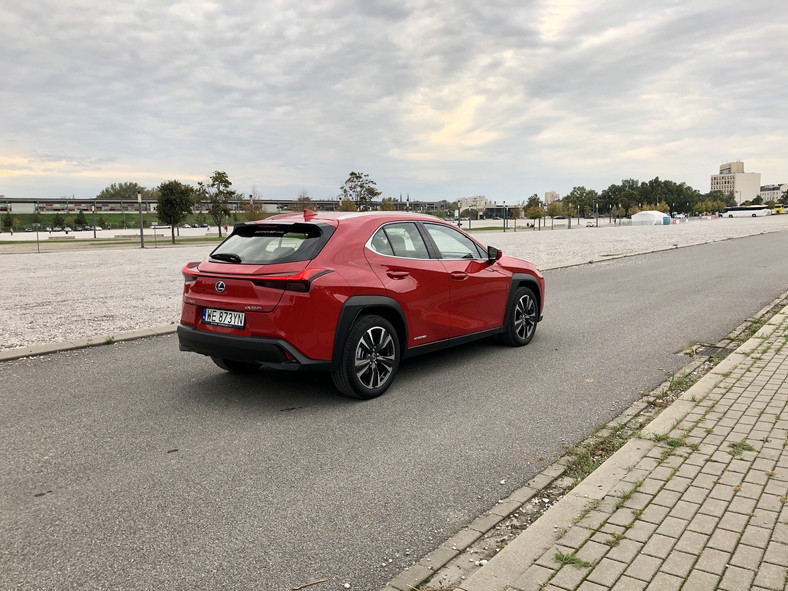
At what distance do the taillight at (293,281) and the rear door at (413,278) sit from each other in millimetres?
706

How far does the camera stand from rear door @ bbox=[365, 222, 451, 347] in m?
5.44

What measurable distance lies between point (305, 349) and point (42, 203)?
160060 mm

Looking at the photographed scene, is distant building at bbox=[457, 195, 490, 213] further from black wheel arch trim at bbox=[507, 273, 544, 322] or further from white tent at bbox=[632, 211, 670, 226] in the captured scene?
black wheel arch trim at bbox=[507, 273, 544, 322]

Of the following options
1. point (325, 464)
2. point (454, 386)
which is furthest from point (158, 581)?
point (454, 386)

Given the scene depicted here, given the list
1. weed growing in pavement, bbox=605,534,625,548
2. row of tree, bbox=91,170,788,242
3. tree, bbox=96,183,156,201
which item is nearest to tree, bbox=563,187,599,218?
row of tree, bbox=91,170,788,242

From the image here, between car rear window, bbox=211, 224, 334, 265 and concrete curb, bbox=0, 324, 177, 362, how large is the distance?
308 cm

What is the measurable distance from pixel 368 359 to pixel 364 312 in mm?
414

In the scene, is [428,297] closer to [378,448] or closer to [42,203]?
[378,448]

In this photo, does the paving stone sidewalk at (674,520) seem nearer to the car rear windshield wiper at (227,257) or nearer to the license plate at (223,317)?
the license plate at (223,317)

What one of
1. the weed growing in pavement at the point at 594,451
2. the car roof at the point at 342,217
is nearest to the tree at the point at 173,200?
the car roof at the point at 342,217

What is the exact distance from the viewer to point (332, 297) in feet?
16.0

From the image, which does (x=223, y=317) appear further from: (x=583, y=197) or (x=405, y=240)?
(x=583, y=197)

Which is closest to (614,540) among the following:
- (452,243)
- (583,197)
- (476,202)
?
(452,243)

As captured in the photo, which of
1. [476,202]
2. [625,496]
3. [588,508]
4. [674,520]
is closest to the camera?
[674,520]
